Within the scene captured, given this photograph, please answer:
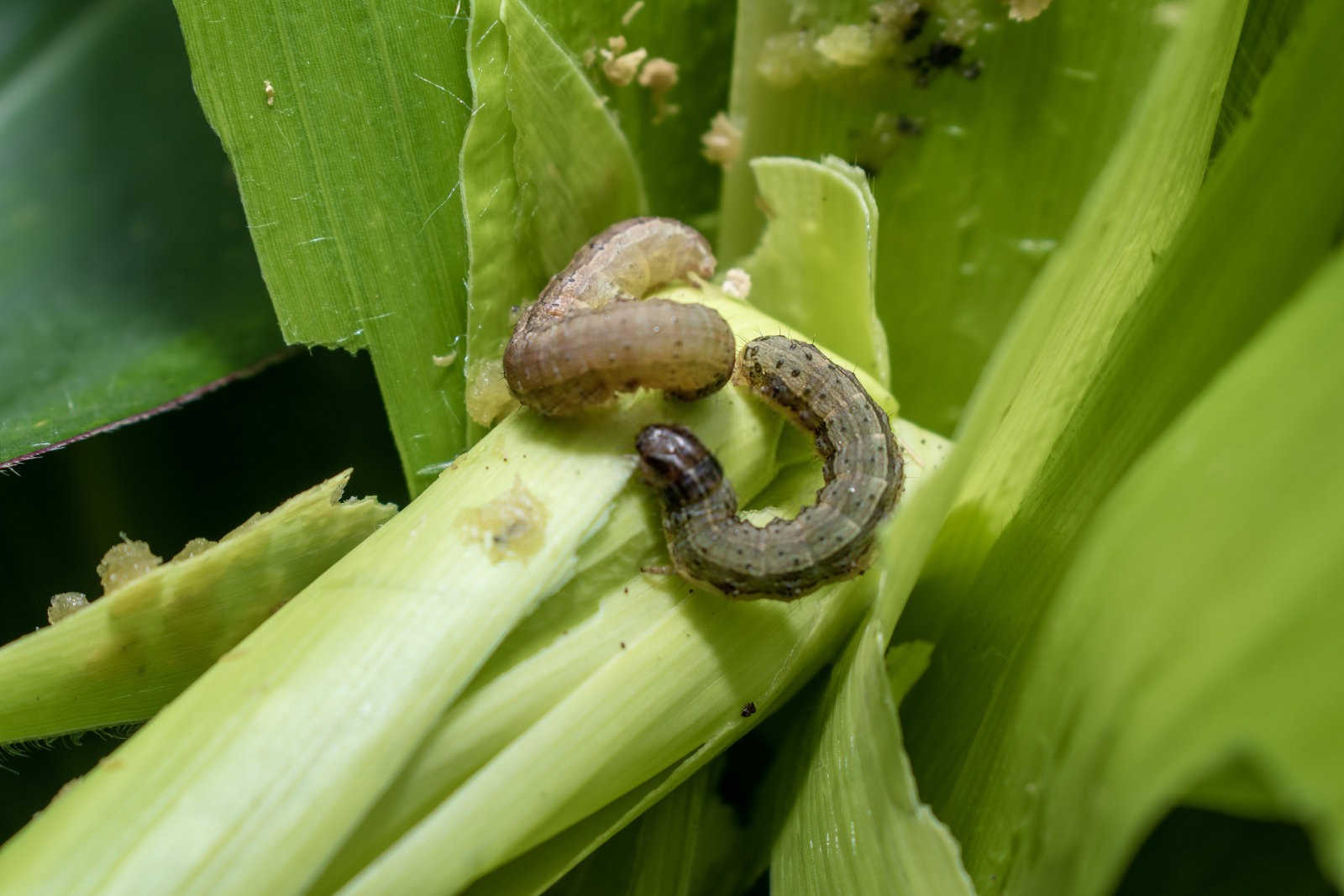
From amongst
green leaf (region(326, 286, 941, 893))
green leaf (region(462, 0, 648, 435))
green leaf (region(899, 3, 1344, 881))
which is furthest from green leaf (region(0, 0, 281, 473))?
green leaf (region(899, 3, 1344, 881))

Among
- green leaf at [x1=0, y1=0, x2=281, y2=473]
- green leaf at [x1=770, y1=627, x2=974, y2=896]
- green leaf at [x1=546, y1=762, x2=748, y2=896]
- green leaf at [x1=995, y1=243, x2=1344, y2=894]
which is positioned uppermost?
green leaf at [x1=995, y1=243, x2=1344, y2=894]

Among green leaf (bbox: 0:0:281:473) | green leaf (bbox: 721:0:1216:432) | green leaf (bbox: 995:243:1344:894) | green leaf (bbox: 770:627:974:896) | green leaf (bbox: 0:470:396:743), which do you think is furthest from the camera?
green leaf (bbox: 0:0:281:473)

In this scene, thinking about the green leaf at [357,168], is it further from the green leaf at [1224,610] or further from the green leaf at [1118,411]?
the green leaf at [1224,610]

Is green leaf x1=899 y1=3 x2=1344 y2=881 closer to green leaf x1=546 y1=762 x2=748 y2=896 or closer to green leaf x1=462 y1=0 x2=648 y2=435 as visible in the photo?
green leaf x1=546 y1=762 x2=748 y2=896

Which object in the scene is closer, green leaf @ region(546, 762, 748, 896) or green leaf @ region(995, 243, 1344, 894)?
green leaf @ region(995, 243, 1344, 894)

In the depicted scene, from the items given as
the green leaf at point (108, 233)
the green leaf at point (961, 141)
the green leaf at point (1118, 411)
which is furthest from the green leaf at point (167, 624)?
the green leaf at point (961, 141)
